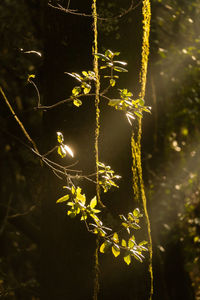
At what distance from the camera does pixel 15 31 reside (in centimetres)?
501

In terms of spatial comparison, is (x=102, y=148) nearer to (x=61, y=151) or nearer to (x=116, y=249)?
(x=61, y=151)

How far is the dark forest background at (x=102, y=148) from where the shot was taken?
76.7 inches

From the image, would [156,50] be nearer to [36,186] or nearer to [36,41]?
[36,41]

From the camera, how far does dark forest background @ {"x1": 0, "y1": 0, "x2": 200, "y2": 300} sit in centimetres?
195

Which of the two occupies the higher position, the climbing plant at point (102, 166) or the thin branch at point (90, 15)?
the thin branch at point (90, 15)

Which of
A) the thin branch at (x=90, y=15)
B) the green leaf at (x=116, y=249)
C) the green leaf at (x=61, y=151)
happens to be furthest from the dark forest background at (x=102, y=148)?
the green leaf at (x=116, y=249)

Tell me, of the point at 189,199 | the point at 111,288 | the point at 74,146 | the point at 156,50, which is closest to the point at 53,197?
the point at 74,146

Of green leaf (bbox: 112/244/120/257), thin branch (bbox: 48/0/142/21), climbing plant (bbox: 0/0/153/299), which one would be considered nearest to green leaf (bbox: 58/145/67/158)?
climbing plant (bbox: 0/0/153/299)

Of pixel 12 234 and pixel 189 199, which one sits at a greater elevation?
pixel 189 199

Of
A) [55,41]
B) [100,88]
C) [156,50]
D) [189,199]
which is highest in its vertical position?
[156,50]

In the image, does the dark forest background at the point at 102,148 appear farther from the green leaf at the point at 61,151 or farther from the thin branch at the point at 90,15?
the green leaf at the point at 61,151

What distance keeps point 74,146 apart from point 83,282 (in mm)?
742

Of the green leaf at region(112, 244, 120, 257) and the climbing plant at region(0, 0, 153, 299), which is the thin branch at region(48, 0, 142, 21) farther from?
the green leaf at region(112, 244, 120, 257)

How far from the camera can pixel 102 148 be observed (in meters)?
1.97
